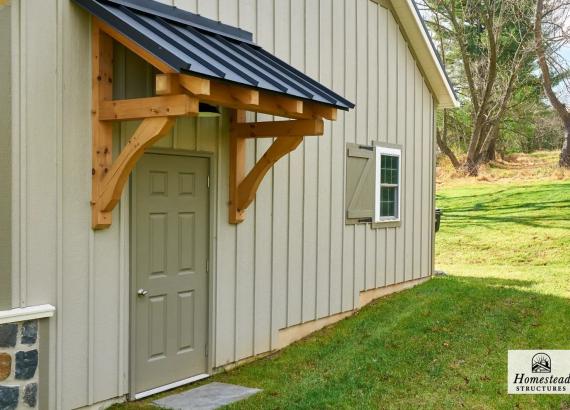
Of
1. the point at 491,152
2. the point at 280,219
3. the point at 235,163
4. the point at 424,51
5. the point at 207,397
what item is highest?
the point at 424,51

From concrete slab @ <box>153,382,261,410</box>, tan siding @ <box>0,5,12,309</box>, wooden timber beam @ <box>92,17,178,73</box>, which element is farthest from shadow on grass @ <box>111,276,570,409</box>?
wooden timber beam @ <box>92,17,178,73</box>

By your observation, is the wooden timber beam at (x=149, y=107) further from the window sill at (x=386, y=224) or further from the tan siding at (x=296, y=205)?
the window sill at (x=386, y=224)

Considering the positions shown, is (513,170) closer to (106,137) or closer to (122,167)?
(106,137)

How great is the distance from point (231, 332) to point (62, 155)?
2.57 meters

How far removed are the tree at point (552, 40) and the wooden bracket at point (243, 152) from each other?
54.5ft

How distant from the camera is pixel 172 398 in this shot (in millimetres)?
5523

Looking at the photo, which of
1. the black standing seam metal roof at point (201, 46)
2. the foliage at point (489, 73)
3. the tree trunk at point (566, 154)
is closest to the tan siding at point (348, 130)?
the black standing seam metal roof at point (201, 46)

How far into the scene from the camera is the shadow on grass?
219 inches

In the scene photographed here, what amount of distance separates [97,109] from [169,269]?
1554 millimetres

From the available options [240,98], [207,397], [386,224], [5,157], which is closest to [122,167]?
[5,157]

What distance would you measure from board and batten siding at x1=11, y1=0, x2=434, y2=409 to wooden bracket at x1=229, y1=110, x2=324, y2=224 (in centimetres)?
10

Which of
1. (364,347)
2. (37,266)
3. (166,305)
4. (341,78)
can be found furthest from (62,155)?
(341,78)

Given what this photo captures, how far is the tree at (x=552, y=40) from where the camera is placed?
20.2 m

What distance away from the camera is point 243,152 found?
6.41 meters
